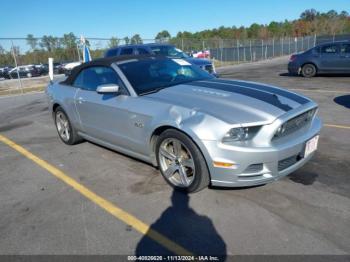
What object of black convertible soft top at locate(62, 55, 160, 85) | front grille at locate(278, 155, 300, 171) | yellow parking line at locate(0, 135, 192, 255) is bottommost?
yellow parking line at locate(0, 135, 192, 255)

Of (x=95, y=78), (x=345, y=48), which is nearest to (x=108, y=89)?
(x=95, y=78)

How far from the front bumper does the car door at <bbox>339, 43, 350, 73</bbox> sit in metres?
11.8

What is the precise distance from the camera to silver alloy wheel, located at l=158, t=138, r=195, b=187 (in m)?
3.56

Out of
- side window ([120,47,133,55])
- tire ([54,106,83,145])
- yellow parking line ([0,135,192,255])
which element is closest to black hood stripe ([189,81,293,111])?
yellow parking line ([0,135,192,255])

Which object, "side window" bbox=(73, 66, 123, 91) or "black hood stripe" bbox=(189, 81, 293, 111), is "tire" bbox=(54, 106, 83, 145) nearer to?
"side window" bbox=(73, 66, 123, 91)

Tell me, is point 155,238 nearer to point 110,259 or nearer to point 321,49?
point 110,259

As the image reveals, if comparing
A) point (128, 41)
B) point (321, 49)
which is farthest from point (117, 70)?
point (128, 41)

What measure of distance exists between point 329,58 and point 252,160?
1253cm

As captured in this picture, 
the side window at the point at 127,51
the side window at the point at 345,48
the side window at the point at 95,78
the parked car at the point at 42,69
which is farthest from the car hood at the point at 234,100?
the parked car at the point at 42,69

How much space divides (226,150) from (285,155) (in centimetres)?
62

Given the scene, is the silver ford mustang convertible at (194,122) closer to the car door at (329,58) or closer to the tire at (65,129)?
the tire at (65,129)

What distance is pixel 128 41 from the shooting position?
86.4 ft

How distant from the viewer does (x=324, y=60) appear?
539 inches

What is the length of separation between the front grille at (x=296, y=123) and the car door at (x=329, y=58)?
36.9ft
